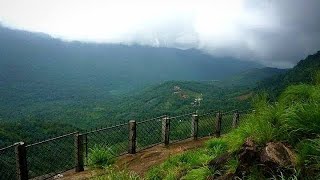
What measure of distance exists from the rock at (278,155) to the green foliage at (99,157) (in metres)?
5.98

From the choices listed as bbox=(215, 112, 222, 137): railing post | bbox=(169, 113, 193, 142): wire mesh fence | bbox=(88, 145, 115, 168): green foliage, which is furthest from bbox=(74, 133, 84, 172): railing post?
bbox=(215, 112, 222, 137): railing post

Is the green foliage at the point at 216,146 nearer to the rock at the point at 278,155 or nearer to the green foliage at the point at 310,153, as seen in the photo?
the rock at the point at 278,155

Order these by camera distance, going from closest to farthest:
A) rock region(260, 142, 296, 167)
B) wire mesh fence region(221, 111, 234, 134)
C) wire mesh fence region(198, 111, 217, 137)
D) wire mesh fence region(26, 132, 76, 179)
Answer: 1. rock region(260, 142, 296, 167)
2. wire mesh fence region(26, 132, 76, 179)
3. wire mesh fence region(198, 111, 217, 137)
4. wire mesh fence region(221, 111, 234, 134)

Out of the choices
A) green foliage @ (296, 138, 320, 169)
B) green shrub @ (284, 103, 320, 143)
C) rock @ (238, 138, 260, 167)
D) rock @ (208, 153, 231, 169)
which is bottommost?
rock @ (208, 153, 231, 169)

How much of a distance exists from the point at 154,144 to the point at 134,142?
4.86ft

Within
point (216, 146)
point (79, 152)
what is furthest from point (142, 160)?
point (216, 146)

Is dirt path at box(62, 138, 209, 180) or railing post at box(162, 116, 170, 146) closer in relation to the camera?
dirt path at box(62, 138, 209, 180)

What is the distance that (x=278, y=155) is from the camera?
588 centimetres

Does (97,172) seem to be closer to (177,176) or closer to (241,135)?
(177,176)

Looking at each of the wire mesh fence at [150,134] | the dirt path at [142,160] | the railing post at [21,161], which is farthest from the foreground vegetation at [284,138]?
the wire mesh fence at [150,134]

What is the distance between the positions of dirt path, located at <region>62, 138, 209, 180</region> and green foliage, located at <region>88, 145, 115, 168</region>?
10.3 inches

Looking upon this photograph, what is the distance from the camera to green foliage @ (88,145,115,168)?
35.6 ft

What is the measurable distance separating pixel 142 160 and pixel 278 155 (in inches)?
282

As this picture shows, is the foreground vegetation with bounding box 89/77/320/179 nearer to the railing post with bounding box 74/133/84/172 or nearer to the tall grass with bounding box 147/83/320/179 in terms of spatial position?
the tall grass with bounding box 147/83/320/179
